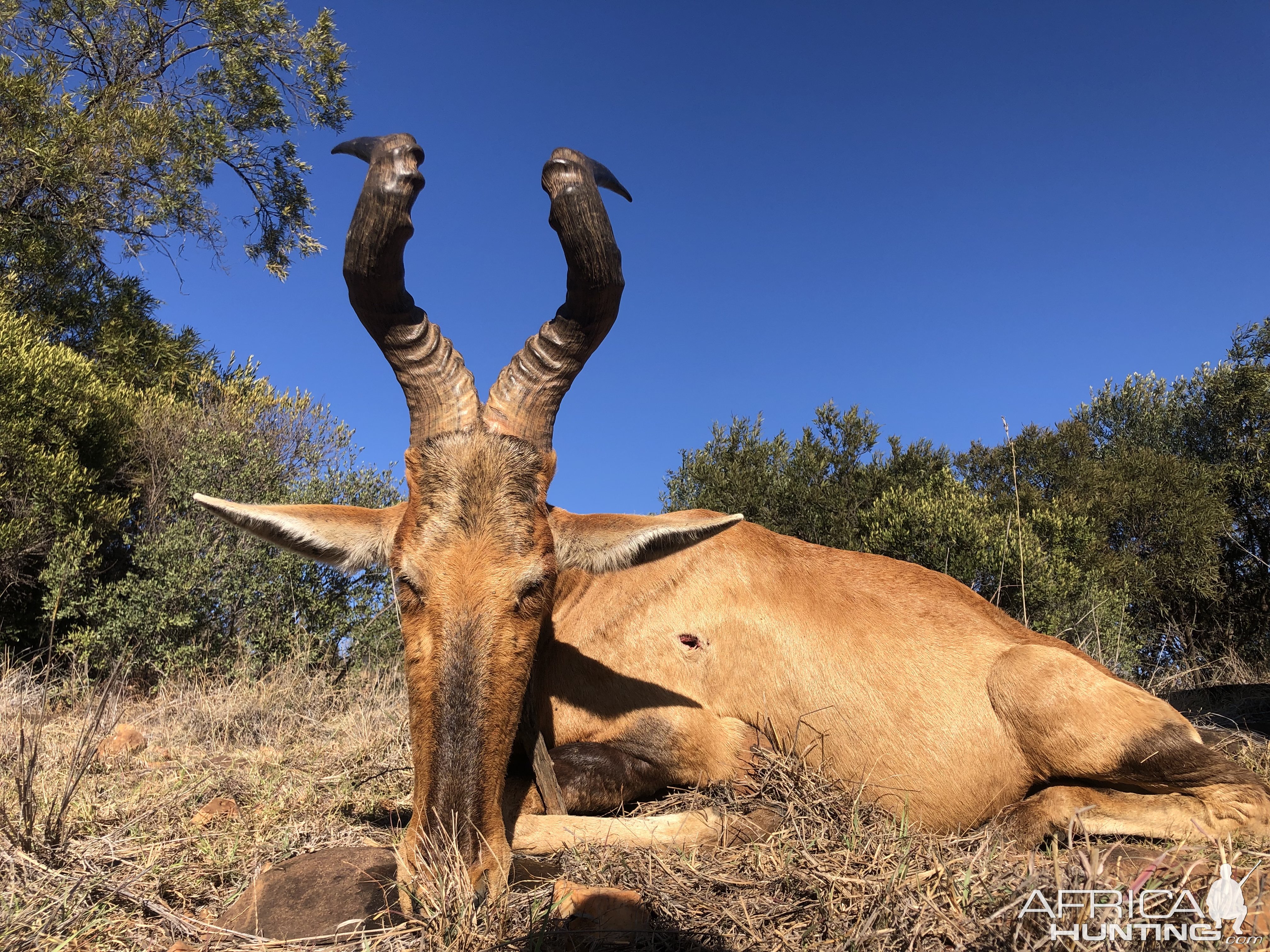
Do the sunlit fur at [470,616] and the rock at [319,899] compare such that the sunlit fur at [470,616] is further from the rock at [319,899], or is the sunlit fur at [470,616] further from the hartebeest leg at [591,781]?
the hartebeest leg at [591,781]

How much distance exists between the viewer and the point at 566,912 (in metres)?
2.67

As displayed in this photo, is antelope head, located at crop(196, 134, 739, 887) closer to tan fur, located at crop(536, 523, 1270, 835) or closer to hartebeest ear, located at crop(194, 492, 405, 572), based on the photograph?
hartebeest ear, located at crop(194, 492, 405, 572)

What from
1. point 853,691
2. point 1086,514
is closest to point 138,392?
point 853,691

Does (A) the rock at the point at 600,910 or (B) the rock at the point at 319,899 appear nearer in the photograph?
(A) the rock at the point at 600,910

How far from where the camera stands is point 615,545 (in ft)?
12.9

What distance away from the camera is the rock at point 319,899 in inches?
110

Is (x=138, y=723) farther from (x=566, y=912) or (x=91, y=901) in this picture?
(x=566, y=912)

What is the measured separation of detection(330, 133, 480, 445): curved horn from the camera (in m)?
3.98

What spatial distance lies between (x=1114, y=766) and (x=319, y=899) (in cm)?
392

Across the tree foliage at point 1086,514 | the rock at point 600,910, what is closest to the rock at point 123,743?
the rock at point 600,910

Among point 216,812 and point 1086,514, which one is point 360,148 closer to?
point 216,812

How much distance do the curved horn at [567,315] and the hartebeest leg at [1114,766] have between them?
3019 millimetres

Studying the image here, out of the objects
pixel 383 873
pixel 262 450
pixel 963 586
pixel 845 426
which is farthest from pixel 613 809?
pixel 845 426

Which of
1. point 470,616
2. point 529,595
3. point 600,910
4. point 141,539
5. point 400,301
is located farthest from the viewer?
point 141,539
